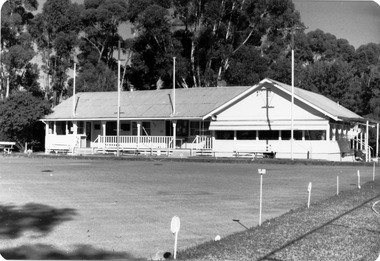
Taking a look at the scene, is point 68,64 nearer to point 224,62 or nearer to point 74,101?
point 74,101

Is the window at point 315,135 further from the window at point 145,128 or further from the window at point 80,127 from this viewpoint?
the window at point 80,127

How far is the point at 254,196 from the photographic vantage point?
13102mm

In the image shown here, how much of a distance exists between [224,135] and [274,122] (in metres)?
3.78

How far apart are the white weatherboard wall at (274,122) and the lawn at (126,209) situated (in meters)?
14.3

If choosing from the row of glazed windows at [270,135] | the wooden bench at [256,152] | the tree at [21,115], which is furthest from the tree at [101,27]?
the wooden bench at [256,152]

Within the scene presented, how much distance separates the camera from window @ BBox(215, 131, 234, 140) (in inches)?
1398

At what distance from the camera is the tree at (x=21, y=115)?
38875mm

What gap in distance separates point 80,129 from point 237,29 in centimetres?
1616

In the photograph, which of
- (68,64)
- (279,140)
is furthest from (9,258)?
(68,64)

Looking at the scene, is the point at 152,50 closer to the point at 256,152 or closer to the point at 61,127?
the point at 61,127

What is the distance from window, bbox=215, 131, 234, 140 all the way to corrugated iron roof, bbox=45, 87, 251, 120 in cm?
168

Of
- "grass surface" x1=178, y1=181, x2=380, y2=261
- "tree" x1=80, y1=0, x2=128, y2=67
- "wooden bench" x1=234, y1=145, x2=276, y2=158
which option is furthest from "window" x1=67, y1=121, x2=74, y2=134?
"grass surface" x1=178, y1=181, x2=380, y2=261

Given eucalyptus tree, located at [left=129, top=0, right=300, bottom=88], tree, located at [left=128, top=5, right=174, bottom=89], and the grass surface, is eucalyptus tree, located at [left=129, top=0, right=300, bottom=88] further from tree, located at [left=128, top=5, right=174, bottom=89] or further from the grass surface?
the grass surface

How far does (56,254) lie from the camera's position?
271 inches
